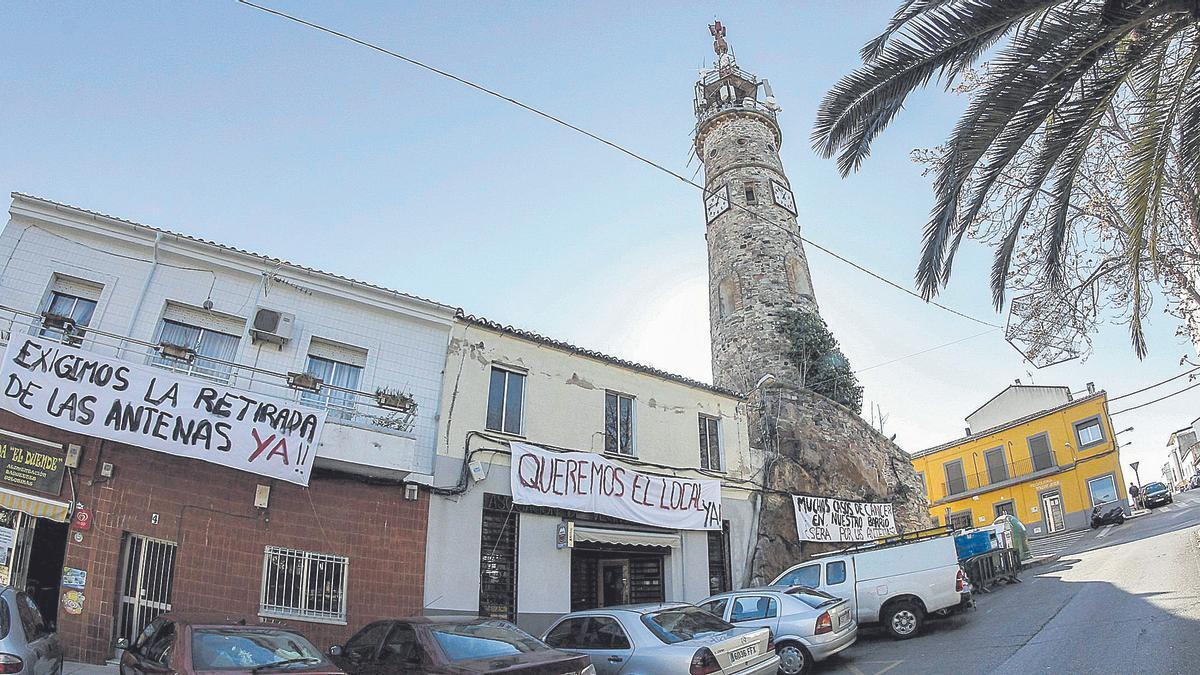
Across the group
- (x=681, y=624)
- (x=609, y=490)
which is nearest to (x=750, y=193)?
(x=609, y=490)

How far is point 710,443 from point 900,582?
6.40m

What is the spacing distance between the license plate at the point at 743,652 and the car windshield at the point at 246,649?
4616mm

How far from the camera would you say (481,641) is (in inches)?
291

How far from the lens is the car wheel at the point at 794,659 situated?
1012cm

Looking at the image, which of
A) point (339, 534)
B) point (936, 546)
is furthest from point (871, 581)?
point (339, 534)

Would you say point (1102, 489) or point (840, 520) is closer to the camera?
point (840, 520)

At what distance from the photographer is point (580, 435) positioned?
1538 cm

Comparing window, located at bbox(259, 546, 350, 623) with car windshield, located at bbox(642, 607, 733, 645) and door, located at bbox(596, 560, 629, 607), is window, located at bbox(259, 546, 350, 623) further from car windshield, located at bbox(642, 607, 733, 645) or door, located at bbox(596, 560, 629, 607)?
door, located at bbox(596, 560, 629, 607)

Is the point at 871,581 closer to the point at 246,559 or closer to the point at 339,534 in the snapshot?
the point at 339,534

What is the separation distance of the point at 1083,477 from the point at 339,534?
3786 cm

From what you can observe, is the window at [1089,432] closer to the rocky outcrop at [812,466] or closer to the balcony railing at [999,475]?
the balcony railing at [999,475]

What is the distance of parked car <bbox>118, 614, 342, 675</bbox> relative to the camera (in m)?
6.43

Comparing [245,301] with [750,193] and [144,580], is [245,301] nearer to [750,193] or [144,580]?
[144,580]

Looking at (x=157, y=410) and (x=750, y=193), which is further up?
(x=750, y=193)
